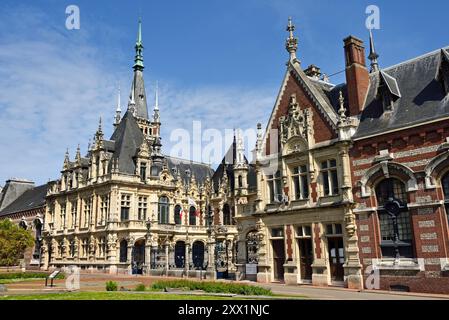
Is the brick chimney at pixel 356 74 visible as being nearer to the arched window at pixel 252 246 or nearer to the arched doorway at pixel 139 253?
the arched window at pixel 252 246

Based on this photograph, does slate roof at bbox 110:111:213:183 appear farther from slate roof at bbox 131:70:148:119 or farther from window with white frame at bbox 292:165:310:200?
window with white frame at bbox 292:165:310:200

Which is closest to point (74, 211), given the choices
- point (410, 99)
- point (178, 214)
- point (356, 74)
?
point (178, 214)

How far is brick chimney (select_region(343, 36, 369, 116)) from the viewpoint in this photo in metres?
27.4

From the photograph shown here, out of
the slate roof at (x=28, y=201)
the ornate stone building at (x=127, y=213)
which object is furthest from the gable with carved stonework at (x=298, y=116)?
the slate roof at (x=28, y=201)

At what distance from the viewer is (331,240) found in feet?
87.6

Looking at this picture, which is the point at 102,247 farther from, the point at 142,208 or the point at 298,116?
the point at 298,116

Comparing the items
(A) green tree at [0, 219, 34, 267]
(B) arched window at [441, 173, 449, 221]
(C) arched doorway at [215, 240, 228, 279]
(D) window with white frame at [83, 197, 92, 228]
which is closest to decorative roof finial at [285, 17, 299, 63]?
(B) arched window at [441, 173, 449, 221]

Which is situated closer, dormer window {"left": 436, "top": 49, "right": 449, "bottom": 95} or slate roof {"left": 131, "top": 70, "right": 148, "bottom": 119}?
dormer window {"left": 436, "top": 49, "right": 449, "bottom": 95}

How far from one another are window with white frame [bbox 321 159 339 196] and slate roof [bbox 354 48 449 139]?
266cm

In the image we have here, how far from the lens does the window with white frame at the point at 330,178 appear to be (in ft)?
88.1

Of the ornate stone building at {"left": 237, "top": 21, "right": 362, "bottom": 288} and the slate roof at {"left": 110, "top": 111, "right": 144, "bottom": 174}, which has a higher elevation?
the slate roof at {"left": 110, "top": 111, "right": 144, "bottom": 174}

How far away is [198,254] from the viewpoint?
5822 centimetres

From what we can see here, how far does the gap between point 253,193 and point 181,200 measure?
13.0 m
